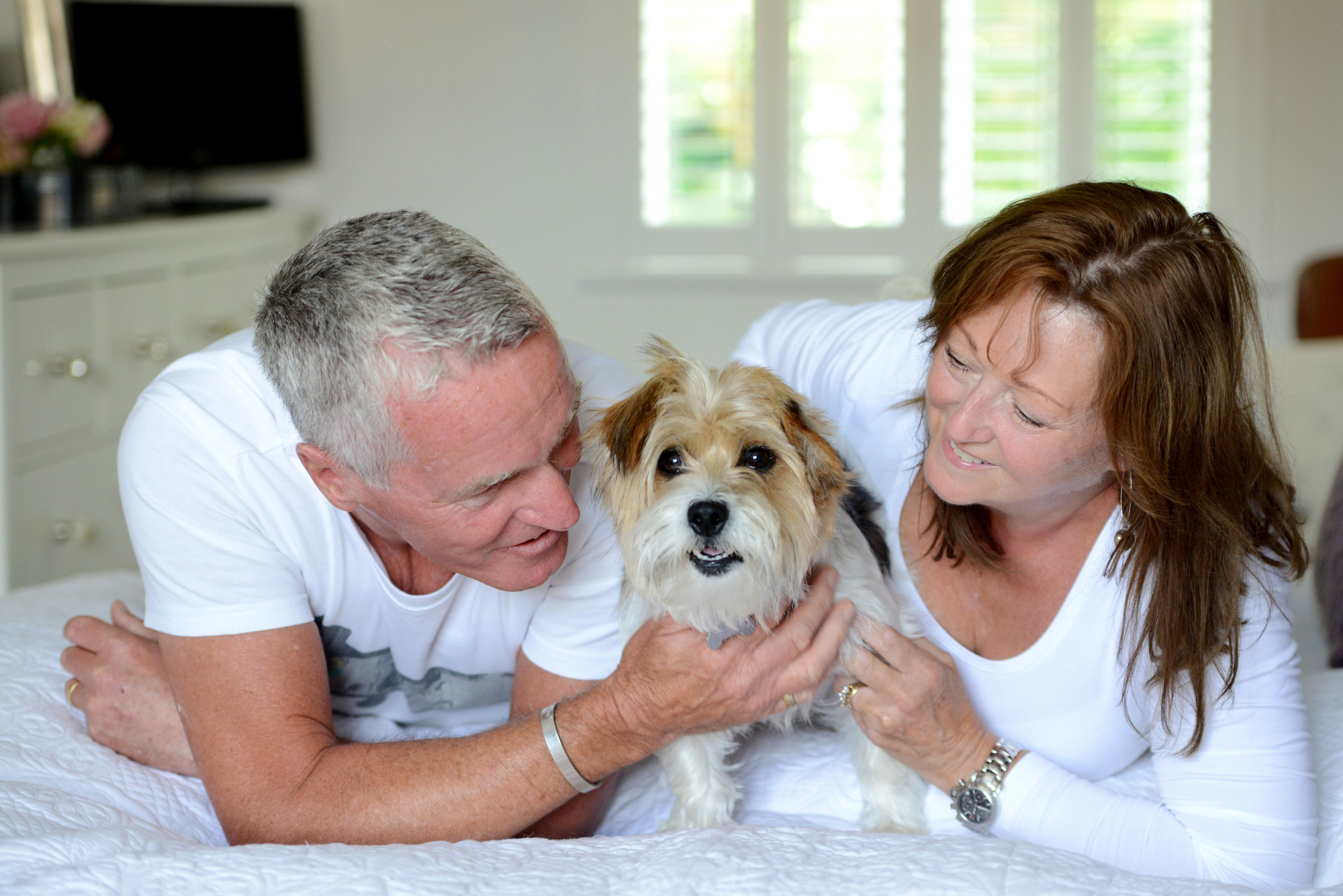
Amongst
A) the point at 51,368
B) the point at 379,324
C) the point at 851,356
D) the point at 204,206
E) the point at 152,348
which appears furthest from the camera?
the point at 204,206

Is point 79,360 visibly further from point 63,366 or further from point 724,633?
point 724,633

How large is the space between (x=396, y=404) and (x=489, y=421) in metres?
0.12

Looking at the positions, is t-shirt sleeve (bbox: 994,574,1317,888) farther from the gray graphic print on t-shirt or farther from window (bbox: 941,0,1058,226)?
Result: window (bbox: 941,0,1058,226)

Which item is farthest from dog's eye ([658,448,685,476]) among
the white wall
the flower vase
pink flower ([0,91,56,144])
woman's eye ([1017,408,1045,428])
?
the white wall

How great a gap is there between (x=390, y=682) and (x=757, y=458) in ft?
2.39

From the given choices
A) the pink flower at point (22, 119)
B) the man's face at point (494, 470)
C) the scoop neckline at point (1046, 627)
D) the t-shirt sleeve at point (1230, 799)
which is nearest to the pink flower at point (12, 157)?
the pink flower at point (22, 119)

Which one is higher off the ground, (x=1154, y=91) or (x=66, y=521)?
(x=1154, y=91)

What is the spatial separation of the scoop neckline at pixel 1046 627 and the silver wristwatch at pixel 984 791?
123 mm

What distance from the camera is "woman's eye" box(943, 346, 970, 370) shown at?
5.00 ft

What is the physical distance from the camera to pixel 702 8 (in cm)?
616

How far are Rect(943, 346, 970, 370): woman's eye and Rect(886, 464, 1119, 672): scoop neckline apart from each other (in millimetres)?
313

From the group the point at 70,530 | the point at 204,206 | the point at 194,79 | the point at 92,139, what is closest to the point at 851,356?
the point at 70,530

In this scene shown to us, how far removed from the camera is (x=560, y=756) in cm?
152

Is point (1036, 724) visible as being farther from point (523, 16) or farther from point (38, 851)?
point (523, 16)
